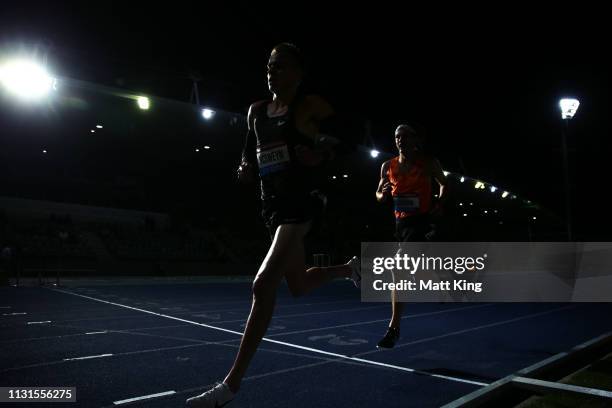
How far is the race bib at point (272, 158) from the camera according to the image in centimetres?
280

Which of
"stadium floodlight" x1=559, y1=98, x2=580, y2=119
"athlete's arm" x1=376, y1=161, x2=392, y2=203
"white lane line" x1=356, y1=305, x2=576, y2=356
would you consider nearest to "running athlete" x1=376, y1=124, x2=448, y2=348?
"athlete's arm" x1=376, y1=161, x2=392, y2=203

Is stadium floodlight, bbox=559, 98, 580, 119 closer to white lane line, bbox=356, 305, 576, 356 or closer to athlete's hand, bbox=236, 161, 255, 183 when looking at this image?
white lane line, bbox=356, 305, 576, 356

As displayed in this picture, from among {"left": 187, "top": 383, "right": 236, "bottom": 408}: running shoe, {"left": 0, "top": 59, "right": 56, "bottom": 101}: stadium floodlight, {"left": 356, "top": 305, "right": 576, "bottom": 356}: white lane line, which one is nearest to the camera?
{"left": 187, "top": 383, "right": 236, "bottom": 408}: running shoe

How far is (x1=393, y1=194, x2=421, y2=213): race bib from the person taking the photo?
439 centimetres

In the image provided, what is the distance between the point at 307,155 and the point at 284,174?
7.8 inches

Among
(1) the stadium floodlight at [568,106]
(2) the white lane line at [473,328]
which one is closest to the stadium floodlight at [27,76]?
(2) the white lane line at [473,328]

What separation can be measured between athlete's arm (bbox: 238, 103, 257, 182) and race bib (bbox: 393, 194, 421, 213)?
1778 millimetres

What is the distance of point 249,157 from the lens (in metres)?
3.19

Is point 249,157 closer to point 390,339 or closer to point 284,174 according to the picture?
point 284,174

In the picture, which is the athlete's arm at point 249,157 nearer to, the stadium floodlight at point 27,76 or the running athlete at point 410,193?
A: the running athlete at point 410,193

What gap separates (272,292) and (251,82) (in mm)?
9444

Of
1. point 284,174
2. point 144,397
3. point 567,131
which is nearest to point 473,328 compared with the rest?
point 144,397

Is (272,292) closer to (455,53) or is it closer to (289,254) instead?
(289,254)

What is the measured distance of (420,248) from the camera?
4410 mm
